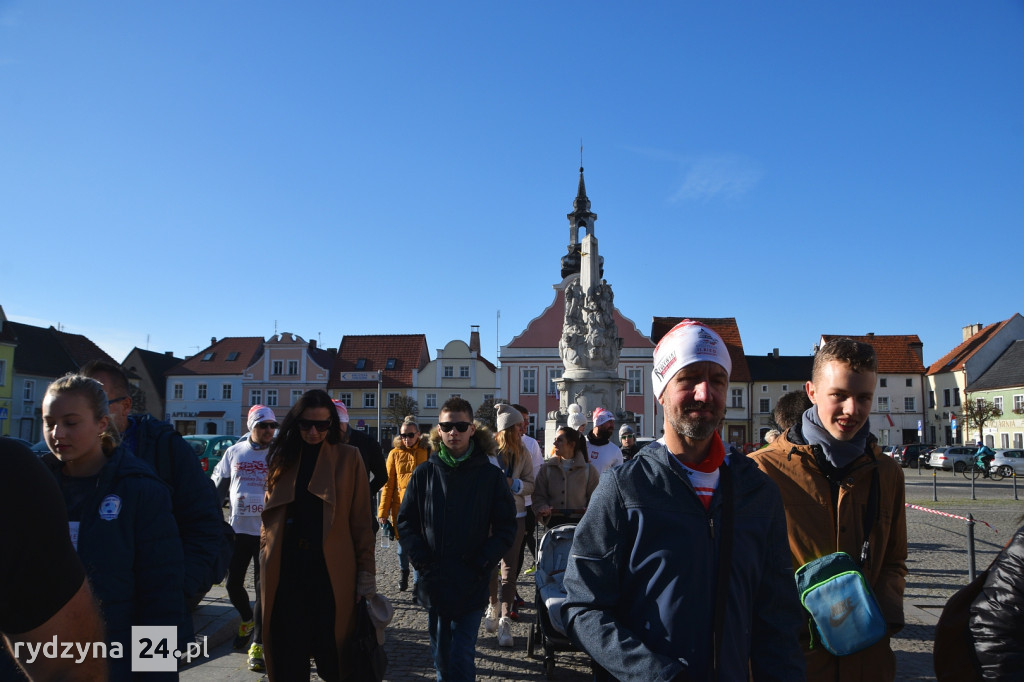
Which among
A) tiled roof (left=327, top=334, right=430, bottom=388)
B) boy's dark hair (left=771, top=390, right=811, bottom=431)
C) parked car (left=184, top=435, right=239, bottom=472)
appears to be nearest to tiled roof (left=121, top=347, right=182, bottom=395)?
tiled roof (left=327, top=334, right=430, bottom=388)

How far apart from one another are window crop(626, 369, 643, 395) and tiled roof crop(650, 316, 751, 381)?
4.25 metres

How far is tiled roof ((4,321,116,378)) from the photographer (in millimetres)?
48156

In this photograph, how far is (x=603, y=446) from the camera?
8.45m

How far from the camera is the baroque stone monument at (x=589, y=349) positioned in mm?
20141

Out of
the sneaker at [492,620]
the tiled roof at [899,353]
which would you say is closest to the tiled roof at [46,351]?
the sneaker at [492,620]

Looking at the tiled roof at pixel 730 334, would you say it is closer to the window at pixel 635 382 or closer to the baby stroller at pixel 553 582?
the window at pixel 635 382

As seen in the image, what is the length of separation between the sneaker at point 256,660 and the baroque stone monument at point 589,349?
13.5m

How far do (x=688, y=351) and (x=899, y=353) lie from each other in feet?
228

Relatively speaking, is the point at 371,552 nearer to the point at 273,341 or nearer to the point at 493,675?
the point at 493,675

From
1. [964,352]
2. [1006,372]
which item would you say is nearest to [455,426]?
[1006,372]

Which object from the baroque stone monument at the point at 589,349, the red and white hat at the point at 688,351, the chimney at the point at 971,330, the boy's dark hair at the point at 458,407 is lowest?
the boy's dark hair at the point at 458,407

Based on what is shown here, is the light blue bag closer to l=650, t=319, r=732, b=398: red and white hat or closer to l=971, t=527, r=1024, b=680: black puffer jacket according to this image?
l=971, t=527, r=1024, b=680: black puffer jacket

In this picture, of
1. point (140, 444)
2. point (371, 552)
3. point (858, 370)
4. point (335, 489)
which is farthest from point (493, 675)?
point (858, 370)

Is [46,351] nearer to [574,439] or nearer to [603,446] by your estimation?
[603,446]
